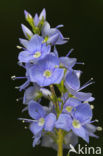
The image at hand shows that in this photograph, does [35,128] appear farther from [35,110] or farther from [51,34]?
[51,34]

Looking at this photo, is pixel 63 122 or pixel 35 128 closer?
pixel 63 122

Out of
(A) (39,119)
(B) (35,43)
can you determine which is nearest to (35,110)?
(A) (39,119)

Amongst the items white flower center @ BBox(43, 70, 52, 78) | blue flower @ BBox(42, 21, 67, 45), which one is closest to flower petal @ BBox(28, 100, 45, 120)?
white flower center @ BBox(43, 70, 52, 78)

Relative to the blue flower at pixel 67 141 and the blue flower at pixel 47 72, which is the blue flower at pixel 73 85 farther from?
the blue flower at pixel 67 141

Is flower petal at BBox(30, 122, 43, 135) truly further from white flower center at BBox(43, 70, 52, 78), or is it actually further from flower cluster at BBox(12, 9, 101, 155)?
white flower center at BBox(43, 70, 52, 78)

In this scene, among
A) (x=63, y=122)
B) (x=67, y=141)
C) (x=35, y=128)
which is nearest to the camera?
(x=63, y=122)

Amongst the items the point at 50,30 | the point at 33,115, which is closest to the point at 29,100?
the point at 33,115
